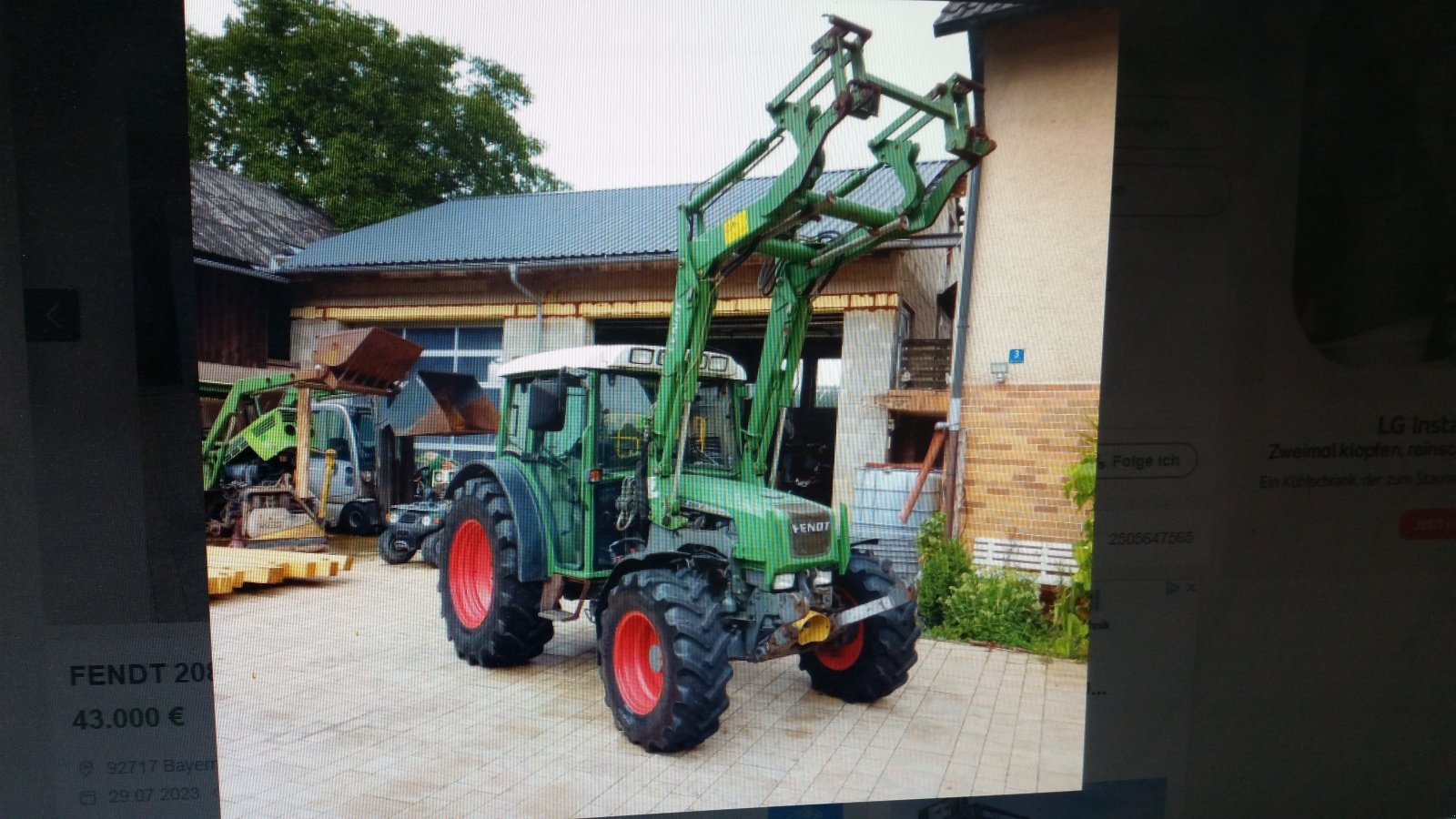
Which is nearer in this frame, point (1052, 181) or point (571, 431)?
point (1052, 181)

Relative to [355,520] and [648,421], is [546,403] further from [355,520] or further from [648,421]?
[355,520]

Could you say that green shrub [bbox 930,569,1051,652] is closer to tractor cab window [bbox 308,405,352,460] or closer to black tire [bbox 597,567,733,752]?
black tire [bbox 597,567,733,752]

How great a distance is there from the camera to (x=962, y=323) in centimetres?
165

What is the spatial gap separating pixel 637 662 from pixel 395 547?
796 mm

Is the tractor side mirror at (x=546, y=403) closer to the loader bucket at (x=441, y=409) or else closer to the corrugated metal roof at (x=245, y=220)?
the loader bucket at (x=441, y=409)

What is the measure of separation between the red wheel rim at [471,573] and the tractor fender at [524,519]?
0.10m

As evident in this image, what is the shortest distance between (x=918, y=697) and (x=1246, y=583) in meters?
0.81

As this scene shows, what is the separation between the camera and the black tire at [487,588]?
1.66m

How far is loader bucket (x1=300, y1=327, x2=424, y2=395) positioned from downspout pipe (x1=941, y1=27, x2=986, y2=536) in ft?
4.30

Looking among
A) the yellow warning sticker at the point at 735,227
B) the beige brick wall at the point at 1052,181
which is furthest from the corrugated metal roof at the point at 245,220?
the beige brick wall at the point at 1052,181

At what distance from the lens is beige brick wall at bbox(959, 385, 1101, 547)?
1551 millimetres

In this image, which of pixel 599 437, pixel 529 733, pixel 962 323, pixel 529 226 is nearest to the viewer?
pixel 529 733

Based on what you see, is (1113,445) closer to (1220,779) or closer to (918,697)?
(918,697)

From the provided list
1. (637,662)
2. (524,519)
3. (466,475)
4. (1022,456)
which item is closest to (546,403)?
(524,519)
